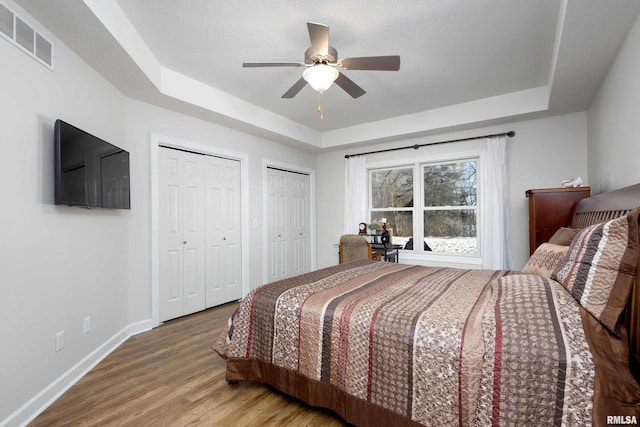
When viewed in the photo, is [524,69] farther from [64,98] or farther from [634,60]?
[64,98]

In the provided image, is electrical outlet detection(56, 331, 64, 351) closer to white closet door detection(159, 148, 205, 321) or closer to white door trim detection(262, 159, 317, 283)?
white closet door detection(159, 148, 205, 321)

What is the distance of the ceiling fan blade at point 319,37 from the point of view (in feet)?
6.01

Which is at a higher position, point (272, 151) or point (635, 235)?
point (272, 151)

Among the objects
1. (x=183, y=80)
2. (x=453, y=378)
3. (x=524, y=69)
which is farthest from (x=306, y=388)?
(x=524, y=69)

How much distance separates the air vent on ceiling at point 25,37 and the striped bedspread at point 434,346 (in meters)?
2.06

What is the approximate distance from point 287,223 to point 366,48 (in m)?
3.03

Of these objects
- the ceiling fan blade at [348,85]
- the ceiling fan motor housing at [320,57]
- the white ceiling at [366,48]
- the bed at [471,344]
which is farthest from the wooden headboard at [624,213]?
the ceiling fan motor housing at [320,57]

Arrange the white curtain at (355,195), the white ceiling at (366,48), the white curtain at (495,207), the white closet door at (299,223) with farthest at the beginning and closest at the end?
the white closet door at (299,223) → the white curtain at (355,195) → the white curtain at (495,207) → the white ceiling at (366,48)

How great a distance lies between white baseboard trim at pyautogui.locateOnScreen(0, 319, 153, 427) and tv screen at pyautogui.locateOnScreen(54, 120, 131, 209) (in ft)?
3.89

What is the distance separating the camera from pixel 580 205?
259 centimetres

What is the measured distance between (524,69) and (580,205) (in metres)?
1.47

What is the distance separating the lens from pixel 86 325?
87.2 inches

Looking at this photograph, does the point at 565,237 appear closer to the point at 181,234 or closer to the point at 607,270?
the point at 607,270

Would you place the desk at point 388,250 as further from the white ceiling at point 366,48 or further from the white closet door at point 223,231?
the white closet door at point 223,231
